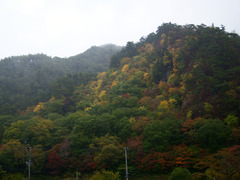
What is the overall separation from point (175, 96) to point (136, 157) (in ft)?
37.5

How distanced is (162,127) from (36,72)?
49.1m

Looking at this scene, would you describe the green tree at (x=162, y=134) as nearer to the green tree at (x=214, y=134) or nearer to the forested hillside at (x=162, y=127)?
the forested hillside at (x=162, y=127)

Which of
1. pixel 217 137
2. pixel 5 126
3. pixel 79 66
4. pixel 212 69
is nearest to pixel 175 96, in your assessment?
pixel 212 69

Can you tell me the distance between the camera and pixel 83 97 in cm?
4706

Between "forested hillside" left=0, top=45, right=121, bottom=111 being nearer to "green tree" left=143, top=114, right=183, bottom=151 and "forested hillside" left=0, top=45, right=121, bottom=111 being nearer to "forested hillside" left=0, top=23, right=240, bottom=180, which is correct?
"forested hillside" left=0, top=23, right=240, bottom=180

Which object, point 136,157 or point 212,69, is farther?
point 212,69

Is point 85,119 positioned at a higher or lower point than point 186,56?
lower

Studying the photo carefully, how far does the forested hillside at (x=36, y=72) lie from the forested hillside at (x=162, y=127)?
1313 cm

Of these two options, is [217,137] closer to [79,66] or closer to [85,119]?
[85,119]

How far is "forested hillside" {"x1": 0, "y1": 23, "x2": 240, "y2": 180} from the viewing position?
2244 centimetres

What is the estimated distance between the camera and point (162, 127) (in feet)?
83.5

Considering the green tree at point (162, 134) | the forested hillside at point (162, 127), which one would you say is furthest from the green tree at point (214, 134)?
the green tree at point (162, 134)

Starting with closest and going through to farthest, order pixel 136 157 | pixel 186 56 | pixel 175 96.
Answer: pixel 136 157
pixel 175 96
pixel 186 56

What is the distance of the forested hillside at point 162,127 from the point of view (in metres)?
22.4
